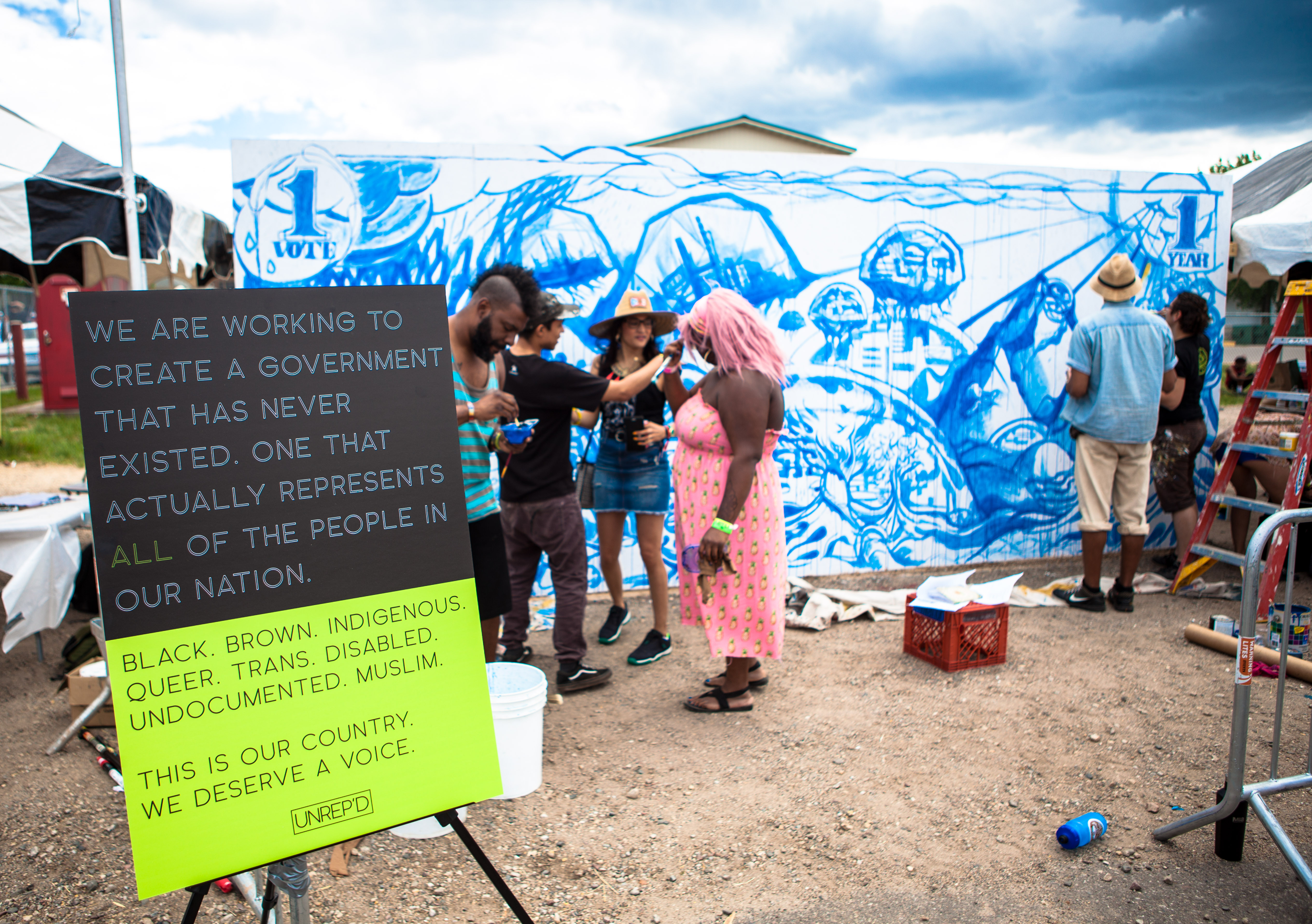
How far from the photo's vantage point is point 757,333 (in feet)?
11.0

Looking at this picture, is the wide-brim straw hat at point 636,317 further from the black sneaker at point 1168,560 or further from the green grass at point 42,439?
the green grass at point 42,439

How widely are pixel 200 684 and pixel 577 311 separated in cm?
345

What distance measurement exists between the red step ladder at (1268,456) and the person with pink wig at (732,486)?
289 cm

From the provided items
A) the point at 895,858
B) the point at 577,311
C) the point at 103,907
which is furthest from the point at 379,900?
the point at 577,311

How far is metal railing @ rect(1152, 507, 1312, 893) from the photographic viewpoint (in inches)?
95.1

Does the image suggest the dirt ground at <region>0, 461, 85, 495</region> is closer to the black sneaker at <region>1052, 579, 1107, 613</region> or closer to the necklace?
the necklace

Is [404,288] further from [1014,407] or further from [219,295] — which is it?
[1014,407]

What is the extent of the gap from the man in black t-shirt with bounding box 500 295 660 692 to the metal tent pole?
2.93m

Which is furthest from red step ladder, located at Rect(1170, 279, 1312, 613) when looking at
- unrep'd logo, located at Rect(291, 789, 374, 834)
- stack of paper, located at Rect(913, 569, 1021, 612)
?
unrep'd logo, located at Rect(291, 789, 374, 834)

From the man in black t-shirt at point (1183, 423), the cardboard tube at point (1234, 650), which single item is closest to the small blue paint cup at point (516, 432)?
the cardboard tube at point (1234, 650)

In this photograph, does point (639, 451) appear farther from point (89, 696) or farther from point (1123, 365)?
point (1123, 365)

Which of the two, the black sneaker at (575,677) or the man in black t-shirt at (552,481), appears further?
the black sneaker at (575,677)

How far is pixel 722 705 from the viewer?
372 centimetres

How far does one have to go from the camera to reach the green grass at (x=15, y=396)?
16.1 metres
